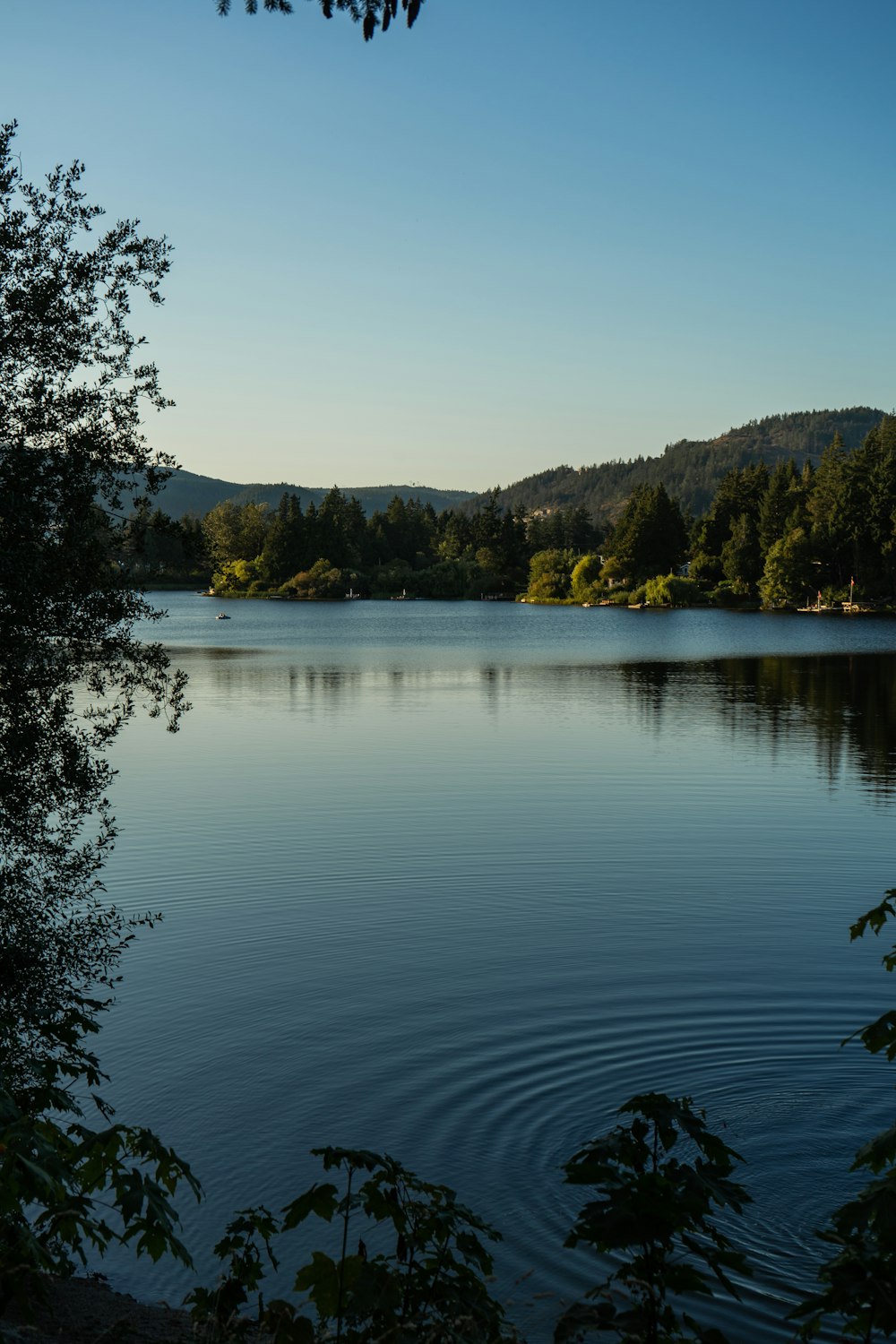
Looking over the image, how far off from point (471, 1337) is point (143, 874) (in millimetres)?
13607

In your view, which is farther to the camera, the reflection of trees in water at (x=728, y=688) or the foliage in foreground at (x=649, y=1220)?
the reflection of trees in water at (x=728, y=688)

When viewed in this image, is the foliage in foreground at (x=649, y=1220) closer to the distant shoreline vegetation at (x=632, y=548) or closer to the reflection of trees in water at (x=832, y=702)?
Answer: the reflection of trees in water at (x=832, y=702)

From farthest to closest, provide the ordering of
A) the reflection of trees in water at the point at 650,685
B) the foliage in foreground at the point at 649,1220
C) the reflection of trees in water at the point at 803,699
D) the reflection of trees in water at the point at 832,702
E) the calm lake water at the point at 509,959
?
the reflection of trees in water at the point at 650,685 → the reflection of trees in water at the point at 803,699 → the reflection of trees in water at the point at 832,702 → the calm lake water at the point at 509,959 → the foliage in foreground at the point at 649,1220

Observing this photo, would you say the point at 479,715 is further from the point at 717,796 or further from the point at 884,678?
the point at 884,678

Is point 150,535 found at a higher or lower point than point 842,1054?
higher

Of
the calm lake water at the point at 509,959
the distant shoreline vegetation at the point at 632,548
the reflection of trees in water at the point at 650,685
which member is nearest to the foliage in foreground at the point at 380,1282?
the calm lake water at the point at 509,959

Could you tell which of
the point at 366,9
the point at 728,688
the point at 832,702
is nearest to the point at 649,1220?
the point at 366,9

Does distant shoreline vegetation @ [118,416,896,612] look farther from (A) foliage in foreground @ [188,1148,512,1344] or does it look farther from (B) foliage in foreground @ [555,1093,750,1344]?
(B) foliage in foreground @ [555,1093,750,1344]

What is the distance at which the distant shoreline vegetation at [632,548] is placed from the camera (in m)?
116

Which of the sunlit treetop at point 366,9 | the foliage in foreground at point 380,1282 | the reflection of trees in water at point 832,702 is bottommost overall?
the reflection of trees in water at point 832,702

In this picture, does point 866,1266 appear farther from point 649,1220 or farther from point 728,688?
point 728,688

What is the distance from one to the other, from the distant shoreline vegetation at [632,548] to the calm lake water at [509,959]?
50765 millimetres

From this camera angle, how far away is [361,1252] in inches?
161

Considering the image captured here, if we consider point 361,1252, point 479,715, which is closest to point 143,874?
point 361,1252
